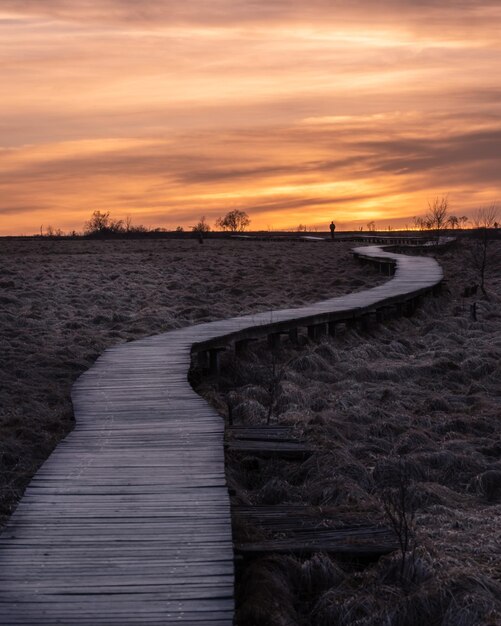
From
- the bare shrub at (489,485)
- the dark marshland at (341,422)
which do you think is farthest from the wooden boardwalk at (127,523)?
the bare shrub at (489,485)

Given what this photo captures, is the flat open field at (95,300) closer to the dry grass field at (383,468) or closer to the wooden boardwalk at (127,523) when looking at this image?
the wooden boardwalk at (127,523)

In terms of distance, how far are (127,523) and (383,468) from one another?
3.75 m

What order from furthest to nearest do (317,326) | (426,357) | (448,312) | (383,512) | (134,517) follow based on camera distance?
(448,312), (317,326), (426,357), (383,512), (134,517)

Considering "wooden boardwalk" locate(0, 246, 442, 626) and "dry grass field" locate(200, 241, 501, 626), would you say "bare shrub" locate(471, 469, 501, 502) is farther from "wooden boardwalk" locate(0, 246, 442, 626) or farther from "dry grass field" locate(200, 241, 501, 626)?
"wooden boardwalk" locate(0, 246, 442, 626)

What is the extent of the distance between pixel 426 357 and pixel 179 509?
10791 millimetres

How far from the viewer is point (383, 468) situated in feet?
29.5

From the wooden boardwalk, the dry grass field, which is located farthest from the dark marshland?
the wooden boardwalk

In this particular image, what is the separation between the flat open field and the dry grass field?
232 cm

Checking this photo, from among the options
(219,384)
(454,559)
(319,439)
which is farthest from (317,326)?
→ (454,559)

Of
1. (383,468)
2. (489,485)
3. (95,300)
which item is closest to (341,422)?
(383,468)

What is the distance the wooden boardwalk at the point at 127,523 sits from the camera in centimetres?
474

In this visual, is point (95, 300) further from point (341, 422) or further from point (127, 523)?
point (127, 523)

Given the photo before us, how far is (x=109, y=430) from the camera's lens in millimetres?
8367

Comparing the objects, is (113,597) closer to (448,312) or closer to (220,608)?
(220,608)
